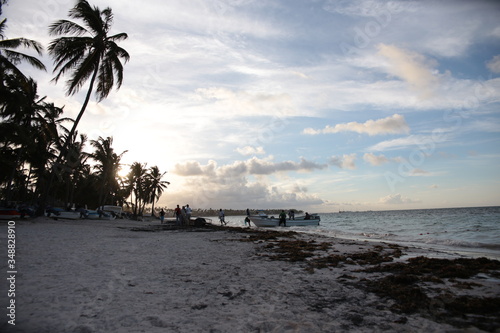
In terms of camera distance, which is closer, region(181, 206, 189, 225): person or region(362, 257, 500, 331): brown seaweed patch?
region(362, 257, 500, 331): brown seaweed patch

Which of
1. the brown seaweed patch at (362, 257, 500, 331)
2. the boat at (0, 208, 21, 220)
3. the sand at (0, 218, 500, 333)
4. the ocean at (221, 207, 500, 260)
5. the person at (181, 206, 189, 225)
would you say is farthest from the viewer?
the person at (181, 206, 189, 225)

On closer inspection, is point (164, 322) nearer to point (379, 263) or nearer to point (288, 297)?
point (288, 297)

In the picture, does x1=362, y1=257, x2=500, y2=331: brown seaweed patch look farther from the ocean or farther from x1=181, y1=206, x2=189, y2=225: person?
x1=181, y1=206, x2=189, y2=225: person

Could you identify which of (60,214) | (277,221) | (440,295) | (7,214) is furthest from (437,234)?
(60,214)

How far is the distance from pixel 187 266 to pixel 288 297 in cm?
339

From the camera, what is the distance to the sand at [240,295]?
12.6ft

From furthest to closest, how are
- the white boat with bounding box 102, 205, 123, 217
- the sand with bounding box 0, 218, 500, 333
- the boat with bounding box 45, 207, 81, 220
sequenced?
the white boat with bounding box 102, 205, 123, 217, the boat with bounding box 45, 207, 81, 220, the sand with bounding box 0, 218, 500, 333

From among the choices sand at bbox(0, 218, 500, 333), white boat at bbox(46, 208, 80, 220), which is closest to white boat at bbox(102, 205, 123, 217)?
white boat at bbox(46, 208, 80, 220)

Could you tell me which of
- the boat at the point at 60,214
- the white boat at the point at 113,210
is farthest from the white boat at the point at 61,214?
the white boat at the point at 113,210

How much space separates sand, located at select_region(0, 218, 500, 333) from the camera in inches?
151

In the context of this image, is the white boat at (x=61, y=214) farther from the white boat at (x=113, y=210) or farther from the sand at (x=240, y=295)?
the sand at (x=240, y=295)

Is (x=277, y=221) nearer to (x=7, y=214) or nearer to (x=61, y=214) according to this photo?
(x=61, y=214)

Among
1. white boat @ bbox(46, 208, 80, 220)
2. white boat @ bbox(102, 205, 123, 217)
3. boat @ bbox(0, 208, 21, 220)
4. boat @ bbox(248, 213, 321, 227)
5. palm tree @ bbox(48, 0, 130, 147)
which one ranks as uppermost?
palm tree @ bbox(48, 0, 130, 147)

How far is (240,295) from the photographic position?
5195 millimetres
